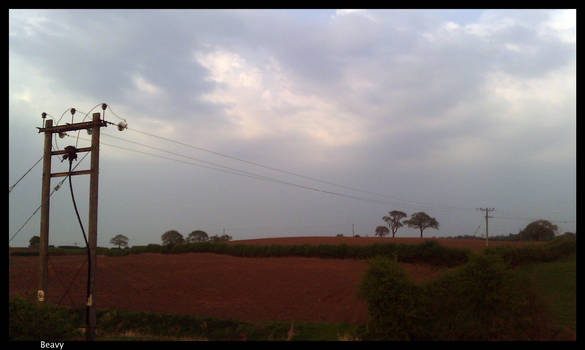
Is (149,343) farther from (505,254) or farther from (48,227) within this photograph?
(505,254)

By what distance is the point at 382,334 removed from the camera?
10727 millimetres

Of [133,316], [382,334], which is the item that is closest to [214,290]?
[133,316]

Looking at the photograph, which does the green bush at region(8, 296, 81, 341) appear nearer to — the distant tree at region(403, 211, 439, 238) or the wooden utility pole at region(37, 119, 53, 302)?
the wooden utility pole at region(37, 119, 53, 302)

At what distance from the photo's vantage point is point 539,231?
3597cm

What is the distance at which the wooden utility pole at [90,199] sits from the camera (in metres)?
11.8

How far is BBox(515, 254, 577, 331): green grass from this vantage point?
32.3ft

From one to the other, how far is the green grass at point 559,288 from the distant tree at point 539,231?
2474 cm

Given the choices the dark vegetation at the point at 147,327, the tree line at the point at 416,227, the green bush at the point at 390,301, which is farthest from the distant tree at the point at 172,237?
the green bush at the point at 390,301

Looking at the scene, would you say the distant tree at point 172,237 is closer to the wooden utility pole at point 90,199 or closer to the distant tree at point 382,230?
the distant tree at point 382,230

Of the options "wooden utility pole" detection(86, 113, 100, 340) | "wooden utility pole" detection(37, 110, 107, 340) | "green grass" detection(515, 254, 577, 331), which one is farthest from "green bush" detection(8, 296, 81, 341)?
"green grass" detection(515, 254, 577, 331)

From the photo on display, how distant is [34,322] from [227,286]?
13570 mm

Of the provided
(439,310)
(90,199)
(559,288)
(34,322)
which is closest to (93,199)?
(90,199)

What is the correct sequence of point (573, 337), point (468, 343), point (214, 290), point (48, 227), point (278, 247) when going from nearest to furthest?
point (573, 337), point (468, 343), point (48, 227), point (214, 290), point (278, 247)

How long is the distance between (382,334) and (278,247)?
72.8ft
